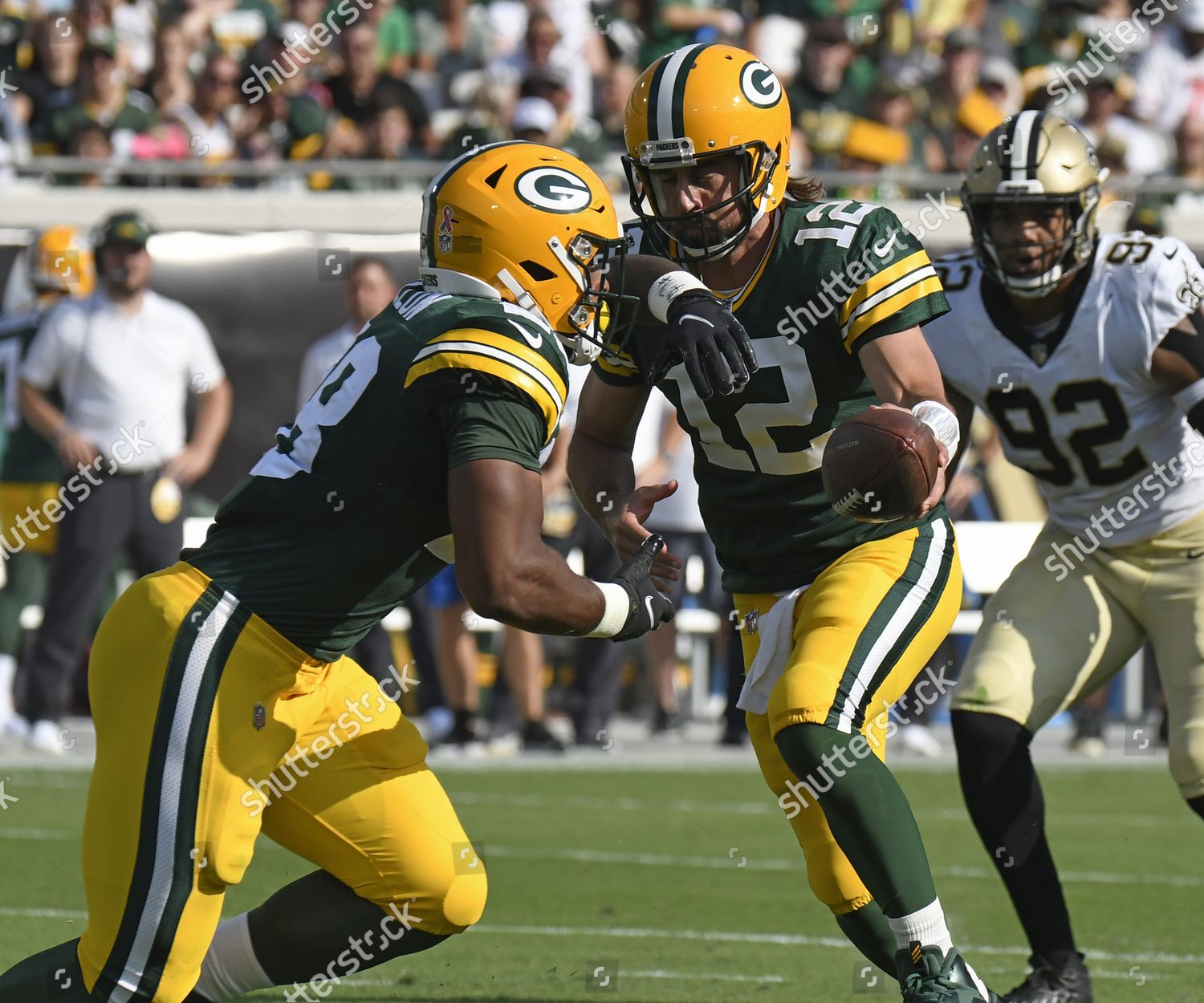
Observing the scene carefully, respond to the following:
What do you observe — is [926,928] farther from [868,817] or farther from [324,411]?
[324,411]

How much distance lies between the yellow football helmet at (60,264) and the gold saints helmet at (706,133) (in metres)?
6.18

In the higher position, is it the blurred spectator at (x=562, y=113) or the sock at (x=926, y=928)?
the sock at (x=926, y=928)

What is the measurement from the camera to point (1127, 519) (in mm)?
4730

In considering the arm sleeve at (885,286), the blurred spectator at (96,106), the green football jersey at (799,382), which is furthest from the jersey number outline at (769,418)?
the blurred spectator at (96,106)

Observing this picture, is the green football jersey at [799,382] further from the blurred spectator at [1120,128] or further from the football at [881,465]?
the blurred spectator at [1120,128]

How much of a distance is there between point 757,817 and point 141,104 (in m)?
6.83

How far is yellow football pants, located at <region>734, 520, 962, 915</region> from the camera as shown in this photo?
3.70m

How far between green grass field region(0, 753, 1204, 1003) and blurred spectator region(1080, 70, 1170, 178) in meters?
5.25

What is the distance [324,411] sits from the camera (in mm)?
3338

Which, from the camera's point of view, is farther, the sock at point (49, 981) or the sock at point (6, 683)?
the sock at point (6, 683)

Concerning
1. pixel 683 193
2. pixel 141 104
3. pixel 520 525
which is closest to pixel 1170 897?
pixel 683 193

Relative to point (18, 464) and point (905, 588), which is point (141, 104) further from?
point (905, 588)

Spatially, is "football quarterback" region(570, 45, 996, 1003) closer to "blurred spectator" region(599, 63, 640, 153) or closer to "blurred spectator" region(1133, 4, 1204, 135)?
"blurred spectator" region(599, 63, 640, 153)

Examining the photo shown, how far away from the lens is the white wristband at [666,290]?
379cm
